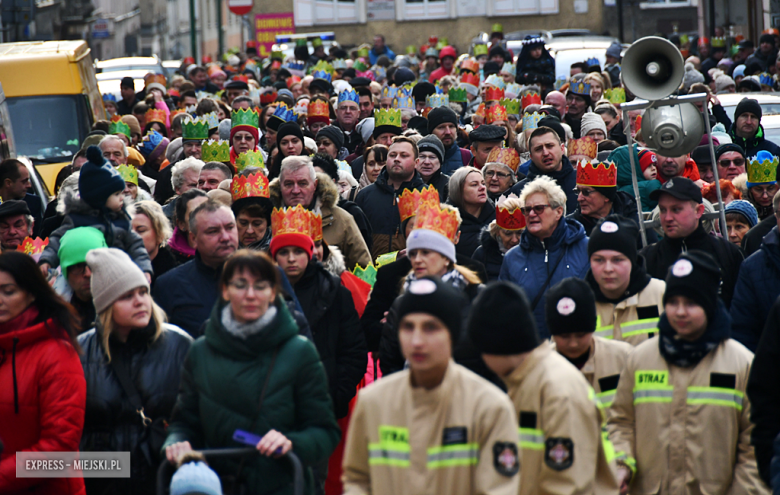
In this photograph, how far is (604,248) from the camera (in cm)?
534

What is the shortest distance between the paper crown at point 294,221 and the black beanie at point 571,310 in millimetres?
2106

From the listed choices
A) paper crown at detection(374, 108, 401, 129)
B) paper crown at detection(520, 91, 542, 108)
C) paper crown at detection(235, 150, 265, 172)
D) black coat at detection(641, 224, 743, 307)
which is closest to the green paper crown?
paper crown at detection(235, 150, 265, 172)

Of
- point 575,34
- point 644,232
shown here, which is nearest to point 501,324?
point 644,232

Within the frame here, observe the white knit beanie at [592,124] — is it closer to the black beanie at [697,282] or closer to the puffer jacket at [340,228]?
the puffer jacket at [340,228]

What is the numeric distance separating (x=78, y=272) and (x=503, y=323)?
2636 millimetres

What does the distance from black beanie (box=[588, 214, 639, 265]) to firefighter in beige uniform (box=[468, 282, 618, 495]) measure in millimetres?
1506

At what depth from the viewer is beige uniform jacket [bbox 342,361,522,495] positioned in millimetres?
3549

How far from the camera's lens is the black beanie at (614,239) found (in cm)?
532

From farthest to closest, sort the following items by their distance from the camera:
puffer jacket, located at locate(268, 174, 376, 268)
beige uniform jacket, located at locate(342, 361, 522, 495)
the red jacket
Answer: puffer jacket, located at locate(268, 174, 376, 268), the red jacket, beige uniform jacket, located at locate(342, 361, 522, 495)

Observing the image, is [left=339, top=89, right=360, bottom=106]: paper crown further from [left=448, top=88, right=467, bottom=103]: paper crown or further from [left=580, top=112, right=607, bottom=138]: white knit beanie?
[left=580, top=112, right=607, bottom=138]: white knit beanie

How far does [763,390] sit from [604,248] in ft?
4.37

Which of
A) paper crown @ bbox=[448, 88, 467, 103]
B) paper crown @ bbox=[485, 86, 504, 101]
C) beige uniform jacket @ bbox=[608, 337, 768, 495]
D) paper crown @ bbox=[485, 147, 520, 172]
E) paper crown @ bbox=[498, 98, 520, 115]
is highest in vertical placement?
paper crown @ bbox=[448, 88, 467, 103]

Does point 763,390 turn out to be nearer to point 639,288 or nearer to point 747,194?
point 639,288

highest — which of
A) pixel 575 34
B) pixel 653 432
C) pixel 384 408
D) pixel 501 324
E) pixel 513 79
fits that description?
pixel 575 34
